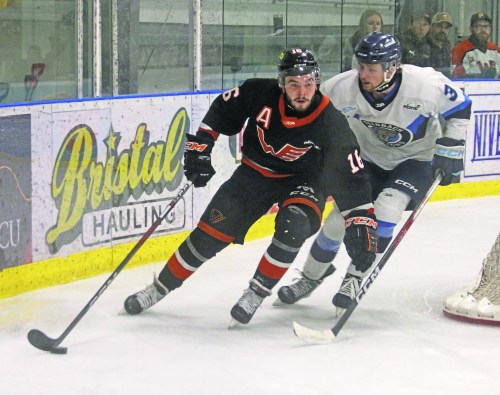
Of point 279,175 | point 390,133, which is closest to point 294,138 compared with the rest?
point 279,175

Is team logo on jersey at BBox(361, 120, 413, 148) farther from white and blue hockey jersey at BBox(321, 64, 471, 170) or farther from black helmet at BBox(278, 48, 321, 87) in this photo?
black helmet at BBox(278, 48, 321, 87)

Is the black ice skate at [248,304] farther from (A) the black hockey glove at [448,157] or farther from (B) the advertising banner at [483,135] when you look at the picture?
(B) the advertising banner at [483,135]

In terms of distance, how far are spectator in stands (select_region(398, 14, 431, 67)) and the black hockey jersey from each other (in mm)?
3570

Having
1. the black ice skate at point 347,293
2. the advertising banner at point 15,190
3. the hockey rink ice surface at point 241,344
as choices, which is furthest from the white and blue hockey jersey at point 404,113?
the advertising banner at point 15,190

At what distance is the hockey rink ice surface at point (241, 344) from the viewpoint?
10.6 ft

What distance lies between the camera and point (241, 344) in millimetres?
3705

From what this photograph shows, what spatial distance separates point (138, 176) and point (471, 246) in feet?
5.61

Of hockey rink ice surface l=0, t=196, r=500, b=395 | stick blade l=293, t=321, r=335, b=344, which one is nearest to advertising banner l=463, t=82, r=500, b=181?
hockey rink ice surface l=0, t=196, r=500, b=395

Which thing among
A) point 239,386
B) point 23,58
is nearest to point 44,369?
point 239,386

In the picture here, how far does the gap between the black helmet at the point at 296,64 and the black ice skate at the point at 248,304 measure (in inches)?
27.7

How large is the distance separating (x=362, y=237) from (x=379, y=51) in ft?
2.23

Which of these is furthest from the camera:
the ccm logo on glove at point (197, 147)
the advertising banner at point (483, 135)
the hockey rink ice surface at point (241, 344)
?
the advertising banner at point (483, 135)

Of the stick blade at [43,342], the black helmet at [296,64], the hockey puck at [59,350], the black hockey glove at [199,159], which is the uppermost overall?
the black helmet at [296,64]

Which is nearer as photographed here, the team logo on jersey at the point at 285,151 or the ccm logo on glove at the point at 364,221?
the ccm logo on glove at the point at 364,221
